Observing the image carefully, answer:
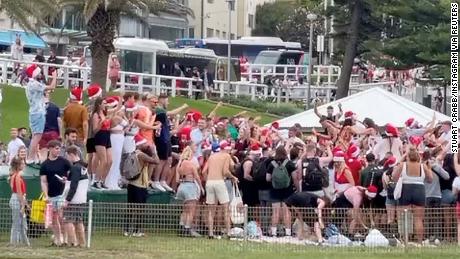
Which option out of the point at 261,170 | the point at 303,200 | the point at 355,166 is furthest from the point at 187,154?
the point at 355,166

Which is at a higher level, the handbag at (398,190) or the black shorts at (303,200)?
the handbag at (398,190)

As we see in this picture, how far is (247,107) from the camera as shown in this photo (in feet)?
159

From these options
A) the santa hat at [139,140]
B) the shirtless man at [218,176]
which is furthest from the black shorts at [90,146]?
the shirtless man at [218,176]

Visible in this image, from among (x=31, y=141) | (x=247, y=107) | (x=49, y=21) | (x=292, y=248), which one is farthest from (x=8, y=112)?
(x=292, y=248)

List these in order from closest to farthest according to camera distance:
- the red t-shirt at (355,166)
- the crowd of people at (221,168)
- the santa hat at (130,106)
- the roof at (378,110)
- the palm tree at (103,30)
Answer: the crowd of people at (221,168)
the santa hat at (130,106)
the red t-shirt at (355,166)
the roof at (378,110)
the palm tree at (103,30)

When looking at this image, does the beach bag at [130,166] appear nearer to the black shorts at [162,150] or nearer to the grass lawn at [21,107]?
the black shorts at [162,150]

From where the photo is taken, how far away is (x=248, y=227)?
70.0 feet

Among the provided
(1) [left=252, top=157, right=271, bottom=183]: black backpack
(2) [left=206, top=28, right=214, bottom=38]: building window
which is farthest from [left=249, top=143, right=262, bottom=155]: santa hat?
(2) [left=206, top=28, right=214, bottom=38]: building window

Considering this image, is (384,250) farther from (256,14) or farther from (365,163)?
(256,14)

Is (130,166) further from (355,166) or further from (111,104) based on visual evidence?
(355,166)

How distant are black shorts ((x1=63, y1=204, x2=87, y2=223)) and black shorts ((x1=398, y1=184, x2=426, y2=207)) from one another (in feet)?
19.7

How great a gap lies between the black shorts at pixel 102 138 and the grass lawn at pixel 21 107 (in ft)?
40.2

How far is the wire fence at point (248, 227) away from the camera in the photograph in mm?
20656

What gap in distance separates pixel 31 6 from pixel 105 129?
372 inches
